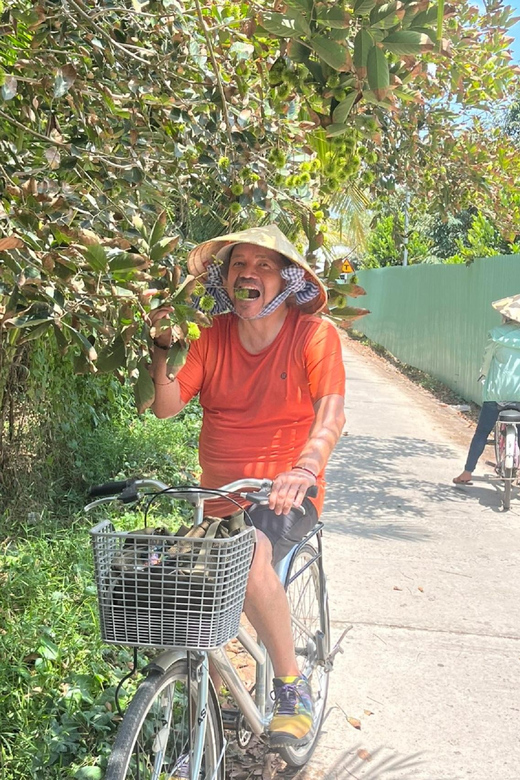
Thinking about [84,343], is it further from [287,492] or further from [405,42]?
[405,42]

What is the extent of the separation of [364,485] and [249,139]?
5.36 metres

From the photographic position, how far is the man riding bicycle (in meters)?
3.05

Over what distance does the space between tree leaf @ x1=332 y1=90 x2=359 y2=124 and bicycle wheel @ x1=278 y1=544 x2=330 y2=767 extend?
1659 mm

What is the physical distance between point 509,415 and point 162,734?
230 inches

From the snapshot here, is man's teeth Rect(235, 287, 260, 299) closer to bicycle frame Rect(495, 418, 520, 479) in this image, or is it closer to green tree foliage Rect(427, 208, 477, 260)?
bicycle frame Rect(495, 418, 520, 479)

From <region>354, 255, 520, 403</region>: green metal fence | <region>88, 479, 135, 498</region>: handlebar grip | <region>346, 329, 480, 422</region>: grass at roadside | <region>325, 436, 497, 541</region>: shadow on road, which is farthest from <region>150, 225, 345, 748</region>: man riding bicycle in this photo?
<region>346, 329, 480, 422</region>: grass at roadside

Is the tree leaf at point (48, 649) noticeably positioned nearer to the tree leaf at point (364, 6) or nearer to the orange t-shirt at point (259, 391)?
the orange t-shirt at point (259, 391)

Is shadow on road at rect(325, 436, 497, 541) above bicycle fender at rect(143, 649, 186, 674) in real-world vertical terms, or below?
below

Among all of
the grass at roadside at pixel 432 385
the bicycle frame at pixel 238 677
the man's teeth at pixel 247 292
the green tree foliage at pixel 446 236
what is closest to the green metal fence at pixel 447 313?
the grass at roadside at pixel 432 385

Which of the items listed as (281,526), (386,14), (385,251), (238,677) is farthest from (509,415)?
(385,251)

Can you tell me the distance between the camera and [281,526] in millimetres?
3047

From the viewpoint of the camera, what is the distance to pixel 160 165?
3.81 metres

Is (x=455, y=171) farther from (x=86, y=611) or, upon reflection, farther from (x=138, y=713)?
(x=138, y=713)

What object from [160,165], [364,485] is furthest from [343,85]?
[364,485]
